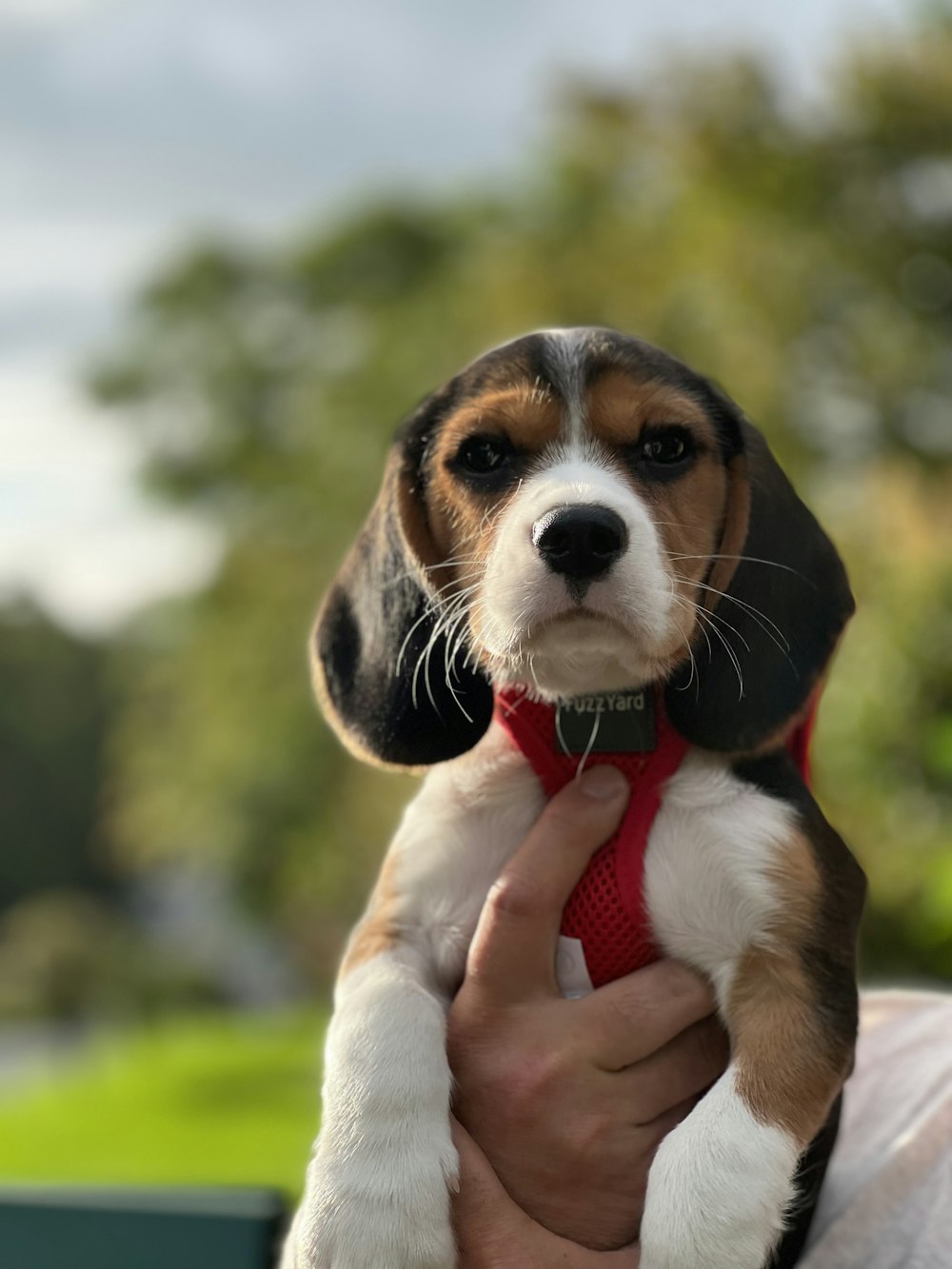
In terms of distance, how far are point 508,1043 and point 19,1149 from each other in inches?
658

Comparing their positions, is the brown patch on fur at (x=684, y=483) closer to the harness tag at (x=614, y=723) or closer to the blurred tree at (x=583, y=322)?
the harness tag at (x=614, y=723)

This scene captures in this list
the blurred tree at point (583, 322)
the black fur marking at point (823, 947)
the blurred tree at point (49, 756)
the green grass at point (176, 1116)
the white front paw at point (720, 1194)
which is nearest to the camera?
the white front paw at point (720, 1194)

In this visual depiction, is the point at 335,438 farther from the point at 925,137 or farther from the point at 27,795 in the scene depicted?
the point at 27,795

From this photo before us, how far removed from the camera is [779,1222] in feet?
8.08

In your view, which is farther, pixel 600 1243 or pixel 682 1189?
pixel 600 1243

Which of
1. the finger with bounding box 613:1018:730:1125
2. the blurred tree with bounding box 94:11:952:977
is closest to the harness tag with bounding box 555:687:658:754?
the finger with bounding box 613:1018:730:1125

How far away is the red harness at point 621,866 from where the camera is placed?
279 centimetres

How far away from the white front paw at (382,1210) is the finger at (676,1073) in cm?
40

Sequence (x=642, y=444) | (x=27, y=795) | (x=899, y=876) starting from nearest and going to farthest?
(x=642, y=444)
(x=899, y=876)
(x=27, y=795)

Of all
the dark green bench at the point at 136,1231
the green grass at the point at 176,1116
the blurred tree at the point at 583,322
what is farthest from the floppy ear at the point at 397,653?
the green grass at the point at 176,1116

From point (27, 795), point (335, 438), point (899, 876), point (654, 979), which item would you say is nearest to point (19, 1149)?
point (899, 876)

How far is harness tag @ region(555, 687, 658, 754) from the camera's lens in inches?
111

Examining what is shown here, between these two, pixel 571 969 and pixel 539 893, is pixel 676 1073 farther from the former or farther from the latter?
pixel 539 893

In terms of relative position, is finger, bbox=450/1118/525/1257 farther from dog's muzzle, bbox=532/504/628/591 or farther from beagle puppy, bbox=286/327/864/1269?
dog's muzzle, bbox=532/504/628/591
